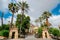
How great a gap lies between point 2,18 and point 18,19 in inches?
363

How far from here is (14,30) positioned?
42719mm

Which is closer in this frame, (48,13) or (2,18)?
(48,13)

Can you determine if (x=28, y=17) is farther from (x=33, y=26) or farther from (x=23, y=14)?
(x=33, y=26)

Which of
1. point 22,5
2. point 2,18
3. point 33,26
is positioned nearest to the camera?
point 22,5

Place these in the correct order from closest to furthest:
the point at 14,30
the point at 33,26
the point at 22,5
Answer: the point at 14,30 < the point at 22,5 < the point at 33,26

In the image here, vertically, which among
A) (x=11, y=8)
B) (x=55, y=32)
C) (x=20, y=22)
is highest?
(x=11, y=8)

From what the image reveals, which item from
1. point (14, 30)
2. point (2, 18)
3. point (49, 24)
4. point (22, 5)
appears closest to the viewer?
point (14, 30)

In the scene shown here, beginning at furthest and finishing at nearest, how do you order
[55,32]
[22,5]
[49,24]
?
[49,24], [22,5], [55,32]

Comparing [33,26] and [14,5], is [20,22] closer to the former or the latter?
[14,5]

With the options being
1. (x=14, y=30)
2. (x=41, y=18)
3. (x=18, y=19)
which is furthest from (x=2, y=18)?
(x=14, y=30)

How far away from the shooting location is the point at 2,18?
68438mm

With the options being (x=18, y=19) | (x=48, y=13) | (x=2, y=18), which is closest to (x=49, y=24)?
(x=48, y=13)

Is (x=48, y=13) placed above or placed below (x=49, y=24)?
above

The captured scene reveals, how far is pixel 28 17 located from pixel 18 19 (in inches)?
170
